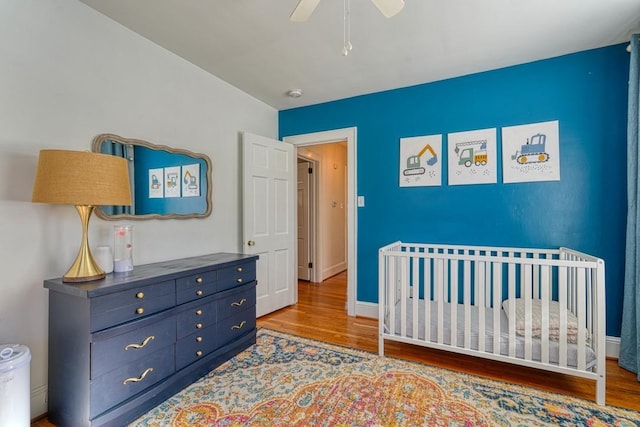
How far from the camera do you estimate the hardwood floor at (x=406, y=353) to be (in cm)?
184

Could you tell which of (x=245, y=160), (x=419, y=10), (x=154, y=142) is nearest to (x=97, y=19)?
(x=154, y=142)

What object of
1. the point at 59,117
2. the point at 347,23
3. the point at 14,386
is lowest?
the point at 14,386

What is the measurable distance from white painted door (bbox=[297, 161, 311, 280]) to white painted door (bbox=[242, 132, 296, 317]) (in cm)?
122

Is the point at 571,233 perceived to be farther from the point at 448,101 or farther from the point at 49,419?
the point at 49,419

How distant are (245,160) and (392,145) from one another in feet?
5.04

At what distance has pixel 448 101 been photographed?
9.21ft

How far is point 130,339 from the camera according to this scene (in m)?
1.57

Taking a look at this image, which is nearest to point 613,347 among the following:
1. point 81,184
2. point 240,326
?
point 240,326

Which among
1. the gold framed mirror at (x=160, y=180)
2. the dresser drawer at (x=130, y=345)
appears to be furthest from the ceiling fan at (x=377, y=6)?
the dresser drawer at (x=130, y=345)

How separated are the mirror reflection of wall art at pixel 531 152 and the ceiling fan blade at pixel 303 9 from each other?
2049mm

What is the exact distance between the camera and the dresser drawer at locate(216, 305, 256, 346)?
2.13m

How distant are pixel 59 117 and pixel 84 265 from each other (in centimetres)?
88

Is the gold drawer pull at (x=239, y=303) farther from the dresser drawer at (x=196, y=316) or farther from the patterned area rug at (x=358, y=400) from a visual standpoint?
the patterned area rug at (x=358, y=400)

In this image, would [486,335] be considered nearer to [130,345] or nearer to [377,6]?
[377,6]
